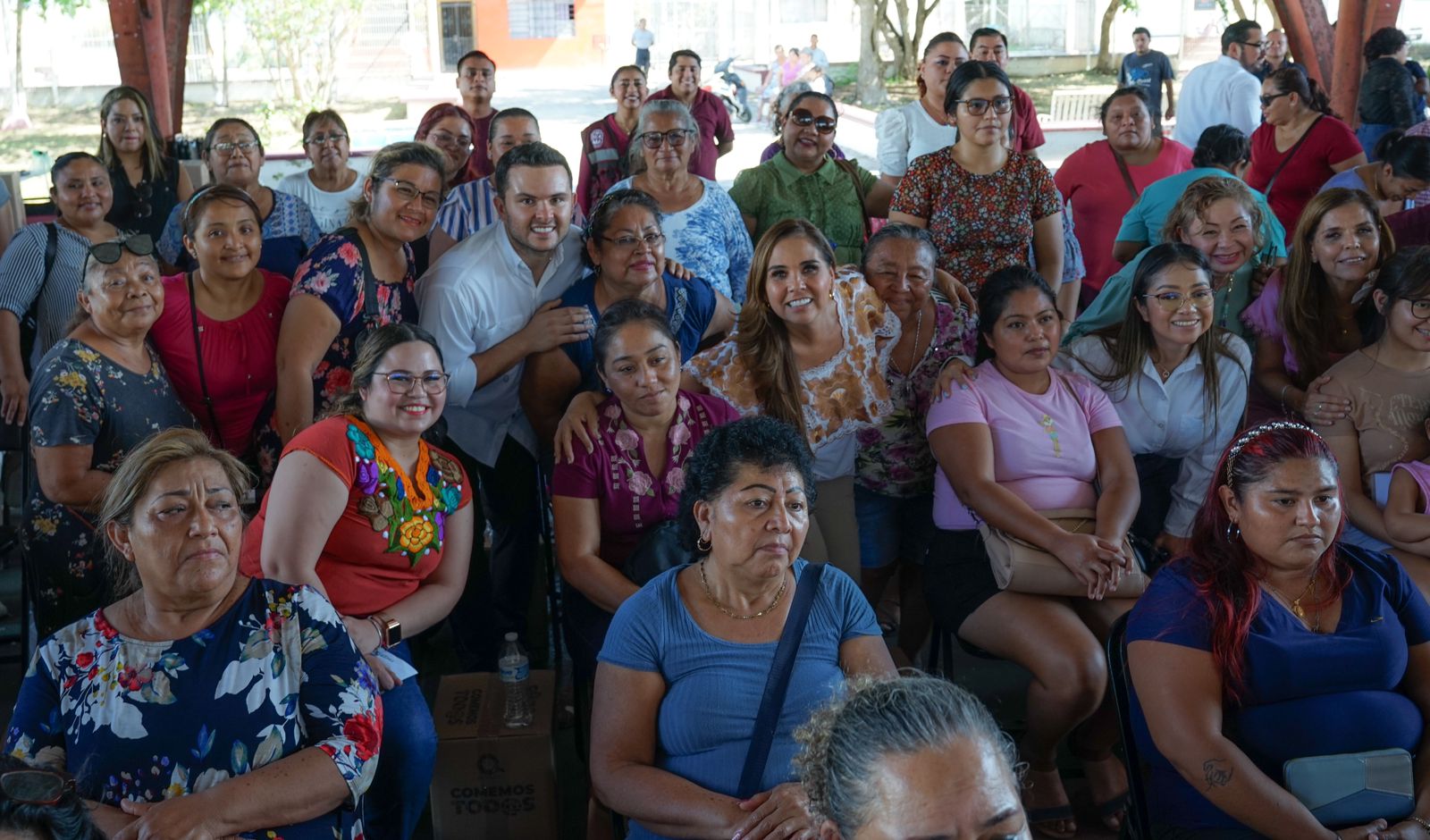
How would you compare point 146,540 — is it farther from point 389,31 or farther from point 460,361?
point 389,31

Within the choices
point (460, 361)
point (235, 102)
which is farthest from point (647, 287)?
point (235, 102)

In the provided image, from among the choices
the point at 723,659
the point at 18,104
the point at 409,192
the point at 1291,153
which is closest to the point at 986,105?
the point at 409,192

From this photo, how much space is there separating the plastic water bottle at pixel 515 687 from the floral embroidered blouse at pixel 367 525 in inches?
10.9

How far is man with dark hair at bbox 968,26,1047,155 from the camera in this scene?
5188mm

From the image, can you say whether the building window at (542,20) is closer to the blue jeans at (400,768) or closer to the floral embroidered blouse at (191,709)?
the blue jeans at (400,768)

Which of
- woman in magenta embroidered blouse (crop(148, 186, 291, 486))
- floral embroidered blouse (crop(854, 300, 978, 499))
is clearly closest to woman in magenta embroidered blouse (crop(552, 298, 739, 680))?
floral embroidered blouse (crop(854, 300, 978, 499))

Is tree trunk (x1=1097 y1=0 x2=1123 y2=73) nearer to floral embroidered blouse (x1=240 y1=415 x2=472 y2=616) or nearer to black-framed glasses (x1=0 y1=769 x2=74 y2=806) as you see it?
floral embroidered blouse (x1=240 y1=415 x2=472 y2=616)

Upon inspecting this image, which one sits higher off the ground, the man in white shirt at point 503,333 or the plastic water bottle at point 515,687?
the man in white shirt at point 503,333

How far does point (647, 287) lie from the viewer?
3.57 metres

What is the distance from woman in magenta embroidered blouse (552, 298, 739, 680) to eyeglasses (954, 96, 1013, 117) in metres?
1.58

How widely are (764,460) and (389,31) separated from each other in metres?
26.3

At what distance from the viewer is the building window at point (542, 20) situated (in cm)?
2742

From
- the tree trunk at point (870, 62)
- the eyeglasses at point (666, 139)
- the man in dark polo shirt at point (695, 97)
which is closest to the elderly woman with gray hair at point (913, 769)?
the eyeglasses at point (666, 139)

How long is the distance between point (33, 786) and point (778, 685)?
4.00 ft
